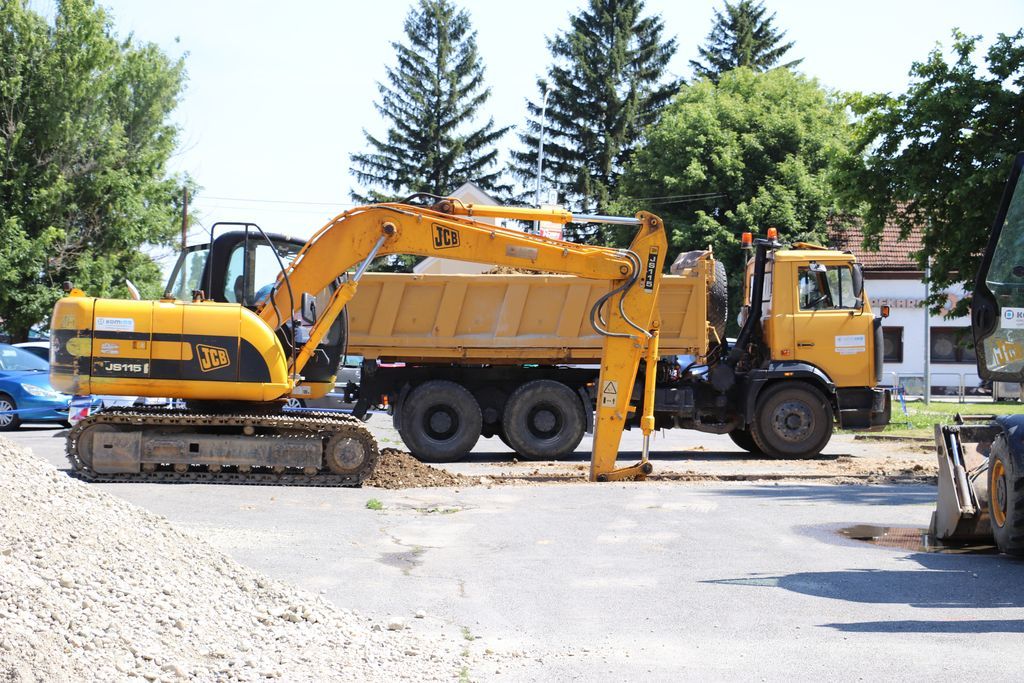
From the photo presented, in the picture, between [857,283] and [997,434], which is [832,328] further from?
[997,434]

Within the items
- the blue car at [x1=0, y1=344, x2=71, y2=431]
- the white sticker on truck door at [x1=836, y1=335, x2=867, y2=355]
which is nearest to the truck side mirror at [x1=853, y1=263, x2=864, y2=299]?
the white sticker on truck door at [x1=836, y1=335, x2=867, y2=355]

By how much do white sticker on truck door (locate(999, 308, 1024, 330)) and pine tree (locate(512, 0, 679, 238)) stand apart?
45636mm

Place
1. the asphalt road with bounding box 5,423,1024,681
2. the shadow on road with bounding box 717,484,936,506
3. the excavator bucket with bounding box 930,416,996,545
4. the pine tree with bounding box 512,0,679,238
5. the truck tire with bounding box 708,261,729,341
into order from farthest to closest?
the pine tree with bounding box 512,0,679,238
the truck tire with bounding box 708,261,729,341
the shadow on road with bounding box 717,484,936,506
the excavator bucket with bounding box 930,416,996,545
the asphalt road with bounding box 5,423,1024,681

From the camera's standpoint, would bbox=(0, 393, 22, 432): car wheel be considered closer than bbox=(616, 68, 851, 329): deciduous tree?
Yes

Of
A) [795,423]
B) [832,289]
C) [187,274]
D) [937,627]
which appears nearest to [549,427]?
[795,423]

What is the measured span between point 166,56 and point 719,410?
23.9 metres

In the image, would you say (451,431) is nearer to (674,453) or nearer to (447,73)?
(674,453)

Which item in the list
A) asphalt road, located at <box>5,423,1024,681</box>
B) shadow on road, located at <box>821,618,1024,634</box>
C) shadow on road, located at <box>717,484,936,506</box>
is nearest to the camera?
asphalt road, located at <box>5,423,1024,681</box>

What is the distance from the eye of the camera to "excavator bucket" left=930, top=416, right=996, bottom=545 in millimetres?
9852

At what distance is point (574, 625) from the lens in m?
7.30

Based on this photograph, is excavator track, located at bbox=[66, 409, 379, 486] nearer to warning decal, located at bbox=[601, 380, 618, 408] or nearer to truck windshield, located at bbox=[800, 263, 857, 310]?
warning decal, located at bbox=[601, 380, 618, 408]

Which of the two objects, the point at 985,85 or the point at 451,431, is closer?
the point at 451,431

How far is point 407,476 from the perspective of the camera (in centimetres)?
1434

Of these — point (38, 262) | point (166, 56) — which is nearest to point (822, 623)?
point (38, 262)
